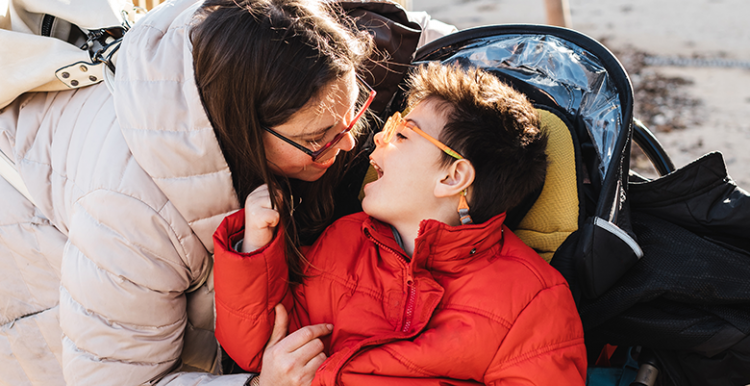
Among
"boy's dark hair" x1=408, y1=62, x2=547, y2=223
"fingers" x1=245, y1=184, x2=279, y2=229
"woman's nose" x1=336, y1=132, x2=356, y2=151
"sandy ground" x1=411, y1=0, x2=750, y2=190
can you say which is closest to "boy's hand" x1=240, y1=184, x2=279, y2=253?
"fingers" x1=245, y1=184, x2=279, y2=229

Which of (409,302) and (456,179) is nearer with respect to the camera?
(409,302)

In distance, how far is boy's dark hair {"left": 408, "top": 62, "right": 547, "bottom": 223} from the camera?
5.90ft

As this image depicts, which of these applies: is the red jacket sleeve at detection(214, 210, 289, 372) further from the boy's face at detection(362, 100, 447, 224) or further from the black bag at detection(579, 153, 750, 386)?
the black bag at detection(579, 153, 750, 386)

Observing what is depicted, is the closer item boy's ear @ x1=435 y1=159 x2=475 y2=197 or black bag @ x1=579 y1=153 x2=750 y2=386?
black bag @ x1=579 y1=153 x2=750 y2=386

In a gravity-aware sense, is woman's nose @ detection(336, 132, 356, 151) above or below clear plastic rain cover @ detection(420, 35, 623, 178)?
below

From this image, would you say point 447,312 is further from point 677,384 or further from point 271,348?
point 677,384

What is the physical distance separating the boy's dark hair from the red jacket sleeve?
0.66m

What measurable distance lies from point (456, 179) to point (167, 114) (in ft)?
3.00

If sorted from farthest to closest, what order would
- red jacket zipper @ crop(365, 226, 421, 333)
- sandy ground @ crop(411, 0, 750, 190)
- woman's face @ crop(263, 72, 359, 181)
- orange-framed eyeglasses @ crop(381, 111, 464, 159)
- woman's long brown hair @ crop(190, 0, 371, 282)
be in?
sandy ground @ crop(411, 0, 750, 190), orange-framed eyeglasses @ crop(381, 111, 464, 159), red jacket zipper @ crop(365, 226, 421, 333), woman's face @ crop(263, 72, 359, 181), woman's long brown hair @ crop(190, 0, 371, 282)

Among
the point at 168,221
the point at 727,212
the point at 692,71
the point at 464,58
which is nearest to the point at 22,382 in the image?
the point at 168,221

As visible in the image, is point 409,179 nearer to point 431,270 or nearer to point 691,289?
point 431,270

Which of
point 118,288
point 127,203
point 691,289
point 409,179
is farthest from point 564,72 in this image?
point 118,288

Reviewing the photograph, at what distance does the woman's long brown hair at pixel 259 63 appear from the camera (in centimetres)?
145

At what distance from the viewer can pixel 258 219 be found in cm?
158
